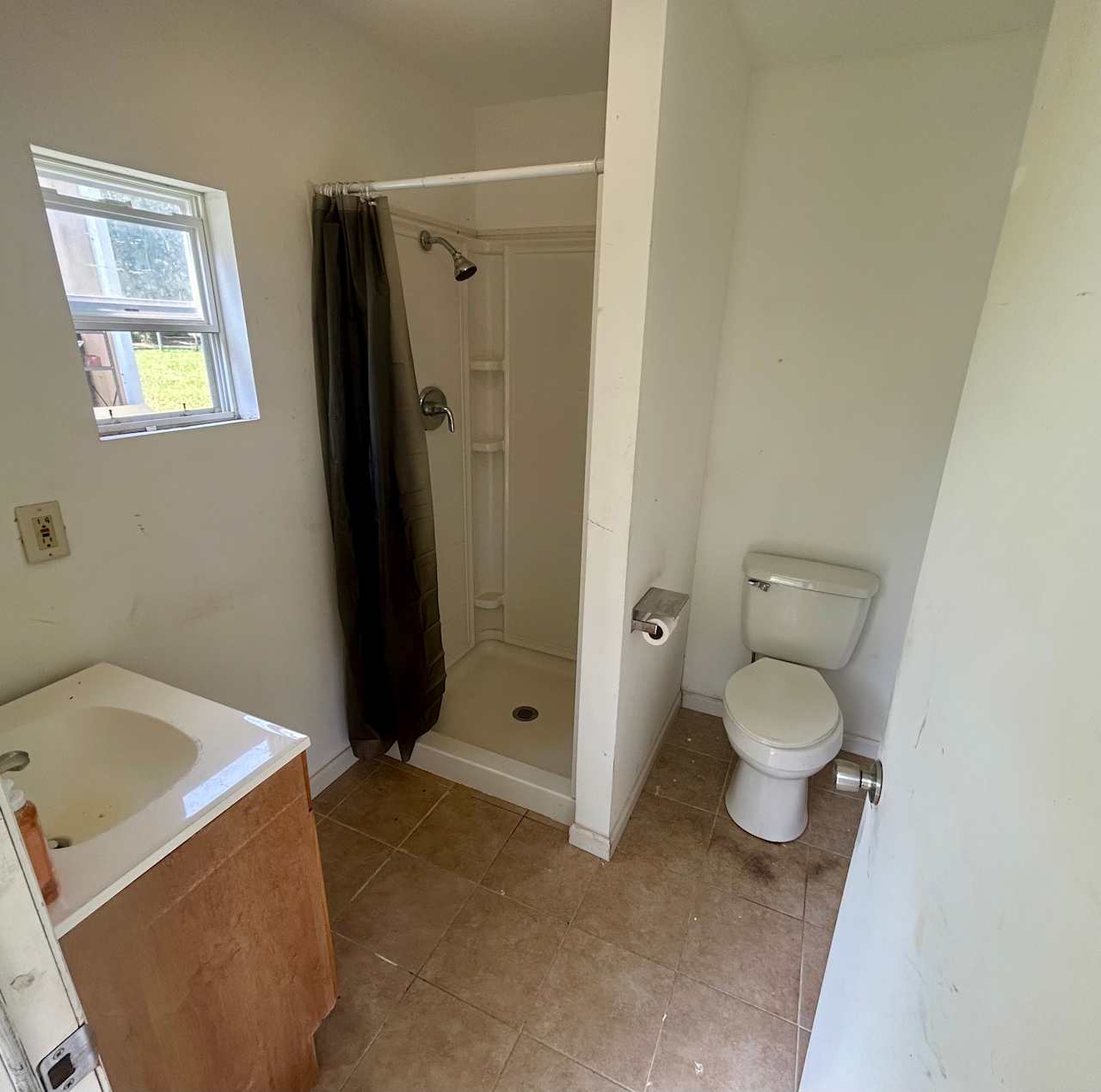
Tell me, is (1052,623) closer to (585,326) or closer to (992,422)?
(992,422)

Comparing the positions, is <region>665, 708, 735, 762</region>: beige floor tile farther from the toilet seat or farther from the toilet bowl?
the toilet seat

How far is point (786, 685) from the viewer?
6.46 feet

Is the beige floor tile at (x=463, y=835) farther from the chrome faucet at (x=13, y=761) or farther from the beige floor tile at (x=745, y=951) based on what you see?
the chrome faucet at (x=13, y=761)

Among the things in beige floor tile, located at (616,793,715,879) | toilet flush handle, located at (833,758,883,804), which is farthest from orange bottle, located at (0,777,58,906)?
beige floor tile, located at (616,793,715,879)

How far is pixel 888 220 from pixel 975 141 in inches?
10.2

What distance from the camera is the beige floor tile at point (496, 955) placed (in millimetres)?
1446

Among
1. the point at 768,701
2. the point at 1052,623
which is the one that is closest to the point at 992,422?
the point at 1052,623

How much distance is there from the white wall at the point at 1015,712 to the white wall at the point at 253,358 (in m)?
1.55


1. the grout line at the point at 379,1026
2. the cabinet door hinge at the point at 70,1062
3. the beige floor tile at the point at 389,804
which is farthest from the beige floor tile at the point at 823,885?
the cabinet door hinge at the point at 70,1062

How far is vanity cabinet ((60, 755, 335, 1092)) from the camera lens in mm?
845

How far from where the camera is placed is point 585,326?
235 centimetres

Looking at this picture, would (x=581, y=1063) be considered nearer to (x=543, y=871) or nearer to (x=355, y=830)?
(x=543, y=871)

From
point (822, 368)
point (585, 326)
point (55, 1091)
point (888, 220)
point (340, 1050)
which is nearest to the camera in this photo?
point (55, 1091)

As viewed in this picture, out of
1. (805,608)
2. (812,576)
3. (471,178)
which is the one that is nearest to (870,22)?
(471,178)
